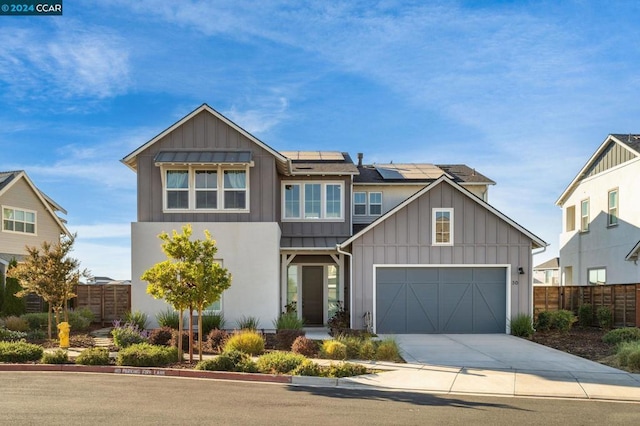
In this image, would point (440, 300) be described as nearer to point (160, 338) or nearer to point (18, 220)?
point (160, 338)

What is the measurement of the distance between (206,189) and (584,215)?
1940 centimetres

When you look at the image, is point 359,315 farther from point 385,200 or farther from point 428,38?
point 428,38

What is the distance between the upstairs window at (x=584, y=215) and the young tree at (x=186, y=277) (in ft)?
69.3

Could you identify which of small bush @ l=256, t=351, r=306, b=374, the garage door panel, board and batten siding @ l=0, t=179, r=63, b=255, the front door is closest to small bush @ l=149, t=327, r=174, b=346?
small bush @ l=256, t=351, r=306, b=374

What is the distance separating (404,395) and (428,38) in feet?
30.6

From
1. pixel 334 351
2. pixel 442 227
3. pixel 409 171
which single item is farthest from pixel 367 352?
pixel 409 171

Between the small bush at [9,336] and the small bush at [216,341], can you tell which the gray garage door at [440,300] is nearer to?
the small bush at [216,341]

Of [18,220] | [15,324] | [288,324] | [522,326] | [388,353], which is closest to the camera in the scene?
[388,353]

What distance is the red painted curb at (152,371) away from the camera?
1256 cm

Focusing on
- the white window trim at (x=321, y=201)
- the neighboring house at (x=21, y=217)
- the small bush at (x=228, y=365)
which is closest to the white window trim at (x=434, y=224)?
the white window trim at (x=321, y=201)

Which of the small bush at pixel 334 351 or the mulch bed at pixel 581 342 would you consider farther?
the mulch bed at pixel 581 342

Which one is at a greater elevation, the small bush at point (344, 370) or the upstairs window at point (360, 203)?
the upstairs window at point (360, 203)

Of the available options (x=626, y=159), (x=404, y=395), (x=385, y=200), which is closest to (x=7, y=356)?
(x=404, y=395)

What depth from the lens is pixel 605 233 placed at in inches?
1027
